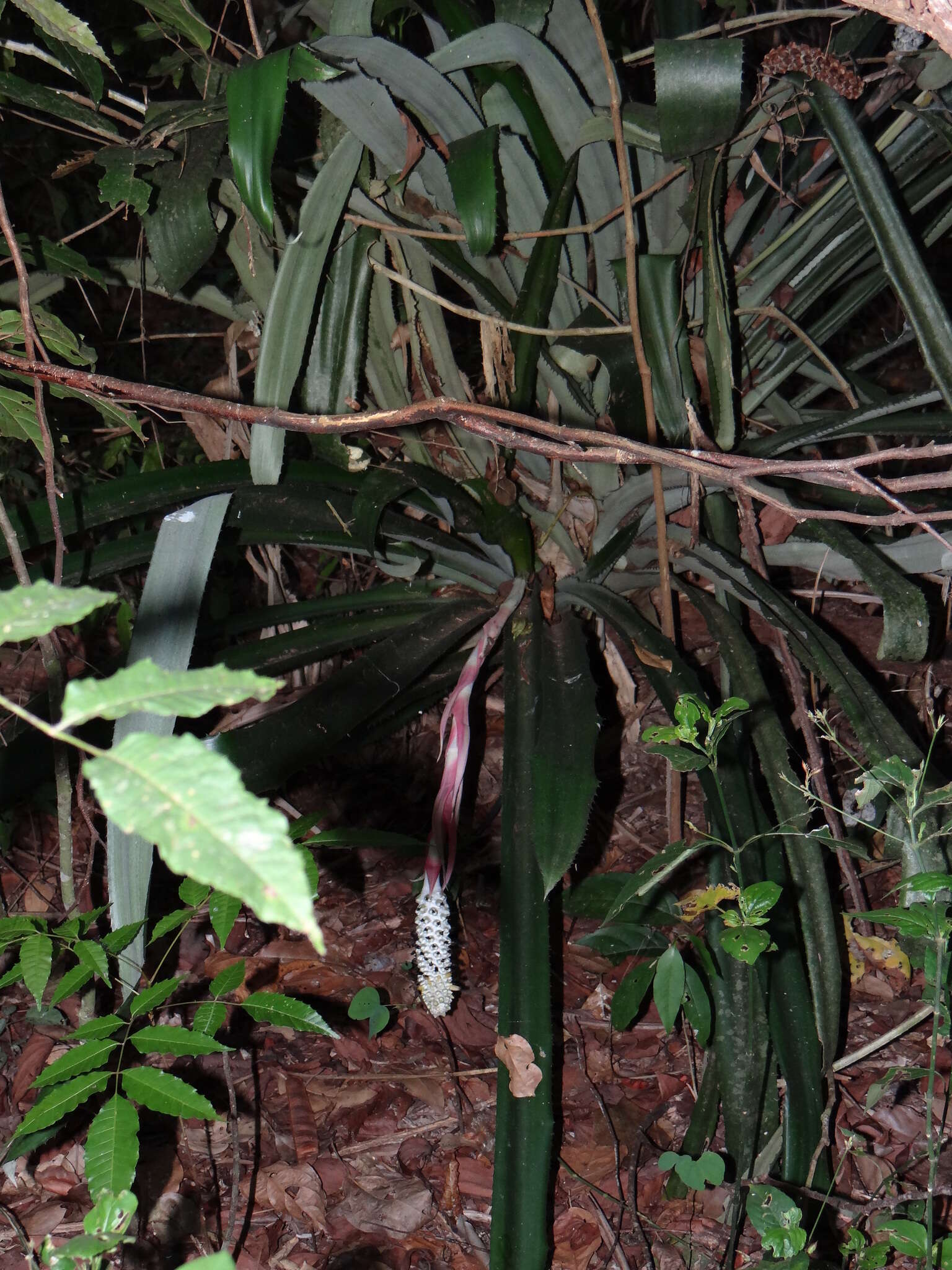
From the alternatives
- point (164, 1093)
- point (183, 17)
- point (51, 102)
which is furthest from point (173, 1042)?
point (183, 17)

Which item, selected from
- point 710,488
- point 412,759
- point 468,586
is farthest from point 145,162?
point 412,759

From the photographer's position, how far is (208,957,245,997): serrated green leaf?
0.88 m

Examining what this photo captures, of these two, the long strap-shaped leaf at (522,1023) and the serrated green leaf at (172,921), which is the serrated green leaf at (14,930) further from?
the long strap-shaped leaf at (522,1023)

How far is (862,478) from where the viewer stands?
0.54m

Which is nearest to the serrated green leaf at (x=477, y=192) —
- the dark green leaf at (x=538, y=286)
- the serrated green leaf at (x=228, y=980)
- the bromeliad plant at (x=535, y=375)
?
the bromeliad plant at (x=535, y=375)

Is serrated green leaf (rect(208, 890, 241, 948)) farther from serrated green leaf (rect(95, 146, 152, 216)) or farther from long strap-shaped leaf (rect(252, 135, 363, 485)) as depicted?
serrated green leaf (rect(95, 146, 152, 216))

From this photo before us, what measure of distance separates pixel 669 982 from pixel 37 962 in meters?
0.63

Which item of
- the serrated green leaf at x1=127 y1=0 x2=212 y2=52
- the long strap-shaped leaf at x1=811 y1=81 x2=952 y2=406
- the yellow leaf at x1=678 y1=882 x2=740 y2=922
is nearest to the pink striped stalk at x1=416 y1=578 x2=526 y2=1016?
the yellow leaf at x1=678 y1=882 x2=740 y2=922

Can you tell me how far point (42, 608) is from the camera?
0.32 meters

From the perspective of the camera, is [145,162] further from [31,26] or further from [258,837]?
[258,837]

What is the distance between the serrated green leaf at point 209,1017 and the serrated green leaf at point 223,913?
0.17 ft

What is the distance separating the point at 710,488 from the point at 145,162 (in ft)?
2.77

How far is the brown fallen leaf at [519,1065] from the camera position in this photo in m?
0.83

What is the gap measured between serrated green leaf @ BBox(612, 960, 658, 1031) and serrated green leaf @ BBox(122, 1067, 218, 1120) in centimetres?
52
